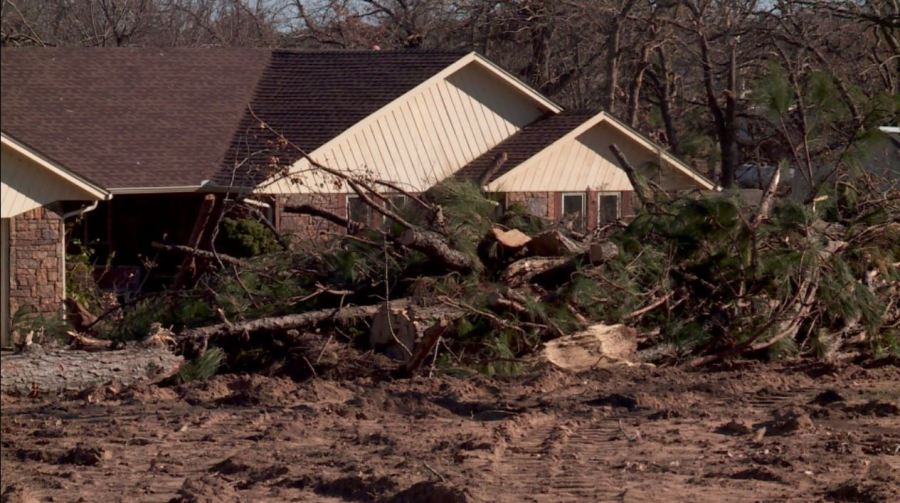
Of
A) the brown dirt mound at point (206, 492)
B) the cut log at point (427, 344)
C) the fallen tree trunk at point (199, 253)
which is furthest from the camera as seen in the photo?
the fallen tree trunk at point (199, 253)

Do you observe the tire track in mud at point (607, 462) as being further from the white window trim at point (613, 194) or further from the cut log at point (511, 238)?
the white window trim at point (613, 194)

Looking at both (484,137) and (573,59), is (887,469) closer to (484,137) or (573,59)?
(484,137)

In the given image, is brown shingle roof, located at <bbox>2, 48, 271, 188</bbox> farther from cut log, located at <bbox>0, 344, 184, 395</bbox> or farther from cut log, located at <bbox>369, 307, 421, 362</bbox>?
cut log, located at <bbox>369, 307, 421, 362</bbox>

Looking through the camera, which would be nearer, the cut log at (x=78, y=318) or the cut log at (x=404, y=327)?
the cut log at (x=404, y=327)

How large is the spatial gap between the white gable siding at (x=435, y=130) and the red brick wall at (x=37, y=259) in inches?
164

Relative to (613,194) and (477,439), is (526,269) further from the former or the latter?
(613,194)

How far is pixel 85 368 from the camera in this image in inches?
386

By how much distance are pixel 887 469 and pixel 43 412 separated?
601 cm

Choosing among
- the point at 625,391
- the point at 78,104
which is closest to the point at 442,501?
the point at 625,391

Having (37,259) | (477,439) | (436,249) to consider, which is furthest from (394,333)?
(37,259)

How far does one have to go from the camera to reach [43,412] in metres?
9.25

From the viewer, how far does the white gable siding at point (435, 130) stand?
19.8 m

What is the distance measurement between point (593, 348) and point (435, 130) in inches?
414

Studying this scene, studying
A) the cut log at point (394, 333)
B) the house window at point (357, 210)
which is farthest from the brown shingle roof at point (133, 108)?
the cut log at point (394, 333)
